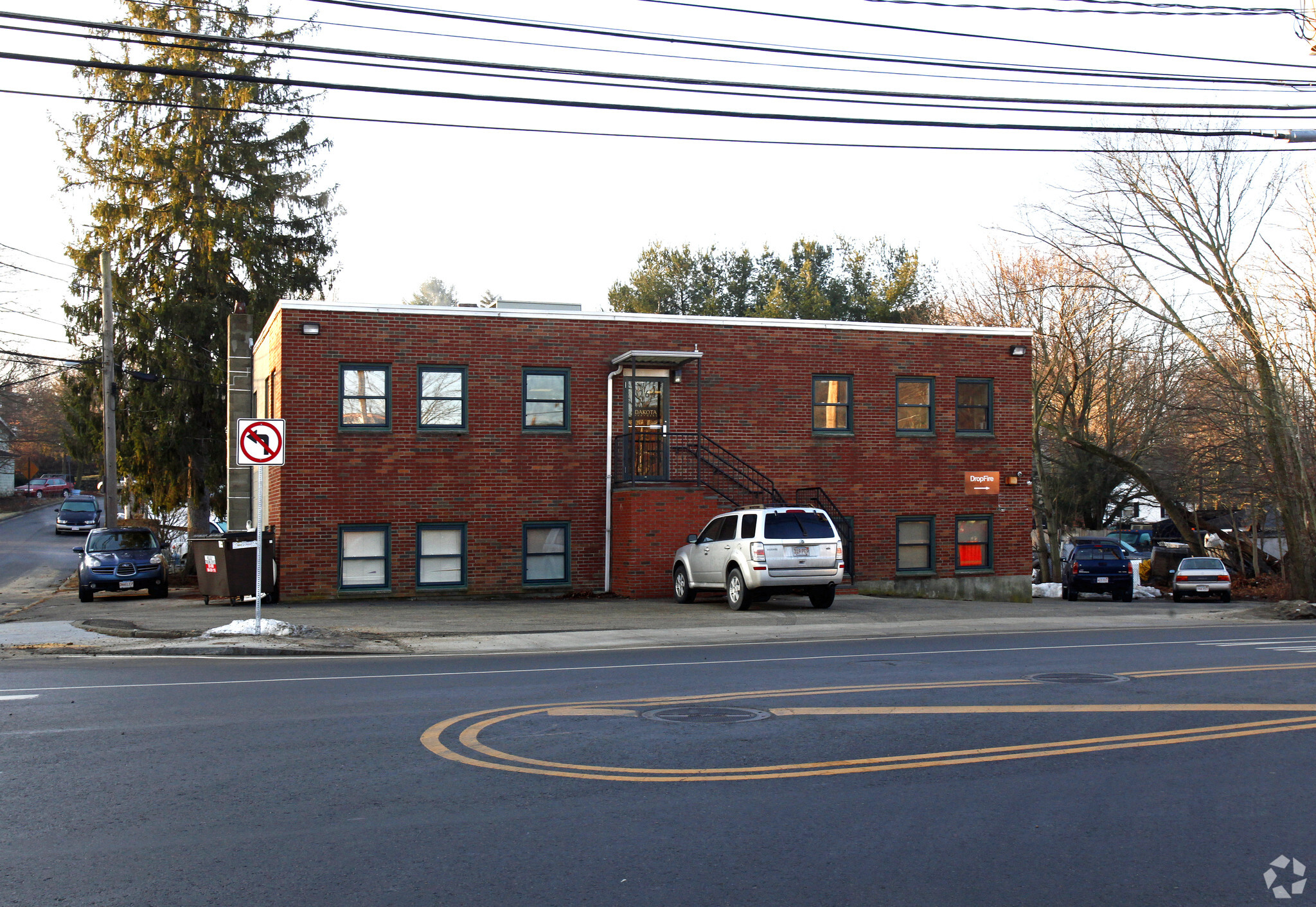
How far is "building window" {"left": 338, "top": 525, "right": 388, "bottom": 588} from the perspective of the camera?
76.6 feet

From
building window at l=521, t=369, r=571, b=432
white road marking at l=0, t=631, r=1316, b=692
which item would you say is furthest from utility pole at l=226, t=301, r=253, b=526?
white road marking at l=0, t=631, r=1316, b=692

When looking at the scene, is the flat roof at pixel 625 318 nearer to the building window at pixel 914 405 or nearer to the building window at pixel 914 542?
the building window at pixel 914 405

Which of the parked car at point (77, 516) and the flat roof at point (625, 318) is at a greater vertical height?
the flat roof at point (625, 318)

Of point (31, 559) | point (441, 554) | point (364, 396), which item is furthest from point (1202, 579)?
point (31, 559)

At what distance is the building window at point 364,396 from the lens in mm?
23391

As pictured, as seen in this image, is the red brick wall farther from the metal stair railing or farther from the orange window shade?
the orange window shade

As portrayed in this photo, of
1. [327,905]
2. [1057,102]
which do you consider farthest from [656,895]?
[1057,102]

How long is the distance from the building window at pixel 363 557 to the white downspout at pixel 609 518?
4616mm

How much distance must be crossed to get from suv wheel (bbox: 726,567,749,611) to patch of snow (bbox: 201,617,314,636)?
7.51 m

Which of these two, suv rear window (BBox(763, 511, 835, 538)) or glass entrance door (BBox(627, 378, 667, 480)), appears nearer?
suv rear window (BBox(763, 511, 835, 538))

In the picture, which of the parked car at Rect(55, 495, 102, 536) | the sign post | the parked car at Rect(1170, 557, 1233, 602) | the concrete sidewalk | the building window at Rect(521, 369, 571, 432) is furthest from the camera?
the parked car at Rect(55, 495, 102, 536)

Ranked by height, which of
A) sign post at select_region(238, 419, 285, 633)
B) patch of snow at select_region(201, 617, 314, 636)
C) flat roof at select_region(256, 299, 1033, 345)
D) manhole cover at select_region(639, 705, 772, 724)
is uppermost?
flat roof at select_region(256, 299, 1033, 345)

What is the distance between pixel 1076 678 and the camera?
11.7 meters

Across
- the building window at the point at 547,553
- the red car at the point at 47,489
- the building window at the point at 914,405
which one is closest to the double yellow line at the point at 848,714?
the building window at the point at 547,553
